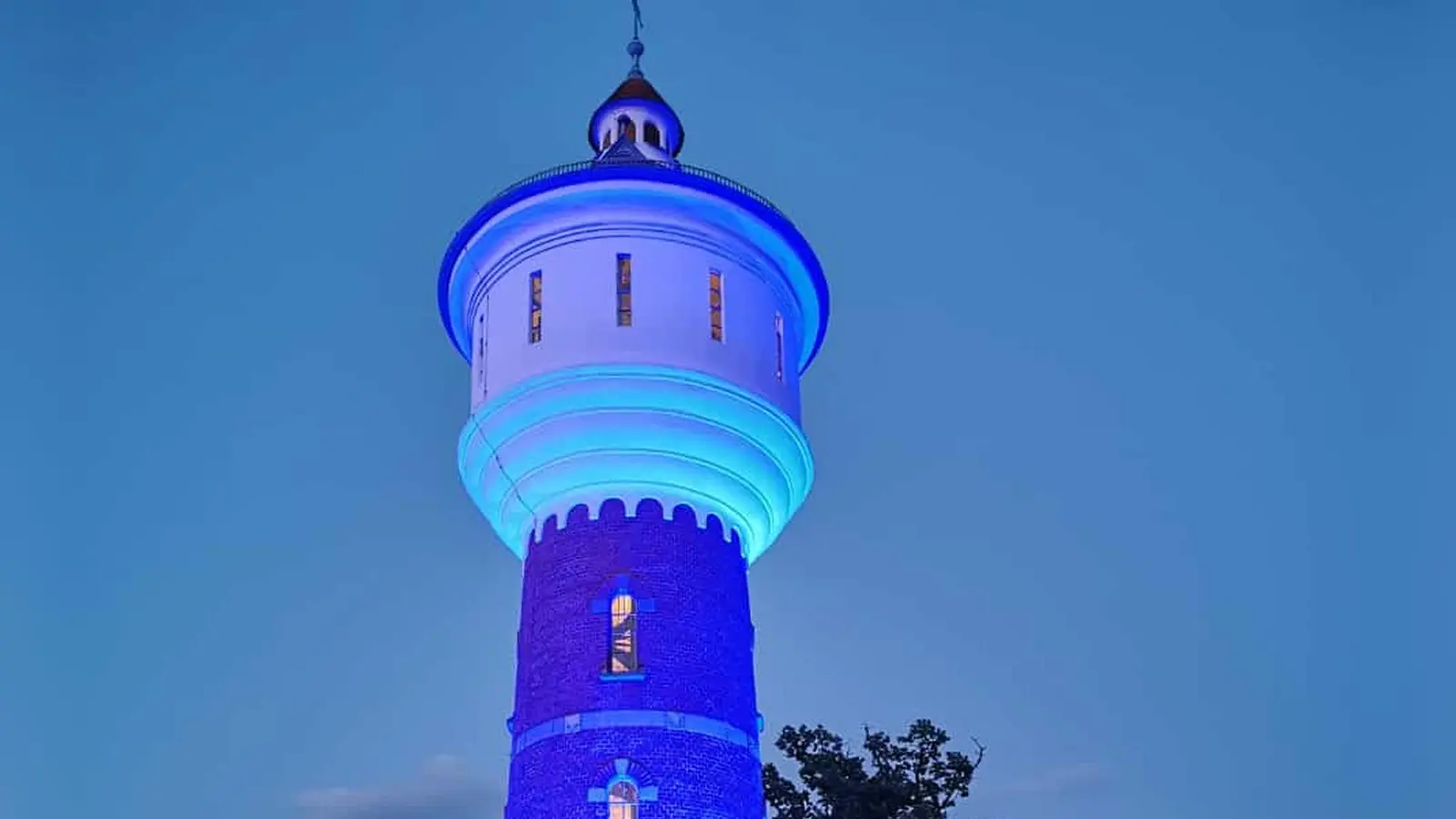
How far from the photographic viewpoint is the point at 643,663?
79.8 feet

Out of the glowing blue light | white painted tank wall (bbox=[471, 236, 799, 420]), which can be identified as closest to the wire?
the glowing blue light

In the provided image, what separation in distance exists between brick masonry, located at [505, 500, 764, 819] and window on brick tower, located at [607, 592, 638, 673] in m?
0.15

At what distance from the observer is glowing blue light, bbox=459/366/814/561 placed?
25297 mm

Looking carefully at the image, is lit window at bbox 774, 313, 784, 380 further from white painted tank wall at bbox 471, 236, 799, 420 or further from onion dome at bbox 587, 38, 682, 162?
onion dome at bbox 587, 38, 682, 162

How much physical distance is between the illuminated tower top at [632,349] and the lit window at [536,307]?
0.03 m

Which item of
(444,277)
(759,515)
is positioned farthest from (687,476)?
(444,277)

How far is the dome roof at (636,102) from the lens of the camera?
106ft

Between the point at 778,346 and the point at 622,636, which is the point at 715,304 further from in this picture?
the point at 622,636

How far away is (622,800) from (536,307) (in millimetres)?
9100

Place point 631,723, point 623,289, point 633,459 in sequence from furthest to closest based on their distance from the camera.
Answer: point 623,289
point 633,459
point 631,723

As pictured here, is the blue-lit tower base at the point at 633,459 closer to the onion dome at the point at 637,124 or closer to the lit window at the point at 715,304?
the lit window at the point at 715,304

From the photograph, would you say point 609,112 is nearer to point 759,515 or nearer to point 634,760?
point 759,515

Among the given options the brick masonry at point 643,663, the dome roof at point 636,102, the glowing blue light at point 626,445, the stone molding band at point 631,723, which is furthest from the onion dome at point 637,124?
the stone molding band at point 631,723

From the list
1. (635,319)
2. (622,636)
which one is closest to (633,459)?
(635,319)
